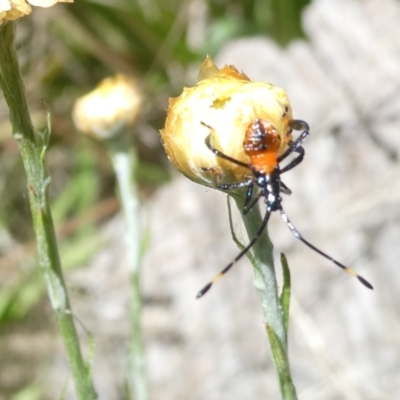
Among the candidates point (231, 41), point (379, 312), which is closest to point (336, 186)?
point (379, 312)

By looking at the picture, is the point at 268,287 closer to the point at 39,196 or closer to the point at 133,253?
the point at 39,196

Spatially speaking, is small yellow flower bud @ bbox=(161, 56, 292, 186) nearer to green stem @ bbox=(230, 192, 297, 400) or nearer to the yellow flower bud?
green stem @ bbox=(230, 192, 297, 400)

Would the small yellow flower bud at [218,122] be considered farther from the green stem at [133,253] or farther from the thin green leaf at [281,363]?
the green stem at [133,253]

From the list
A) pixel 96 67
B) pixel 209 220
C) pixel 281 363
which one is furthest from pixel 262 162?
pixel 96 67

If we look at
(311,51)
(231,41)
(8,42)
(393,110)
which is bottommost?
(8,42)

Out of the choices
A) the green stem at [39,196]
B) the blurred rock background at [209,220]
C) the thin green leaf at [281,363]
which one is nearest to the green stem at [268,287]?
the thin green leaf at [281,363]

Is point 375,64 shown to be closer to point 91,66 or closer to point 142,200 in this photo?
point 142,200
